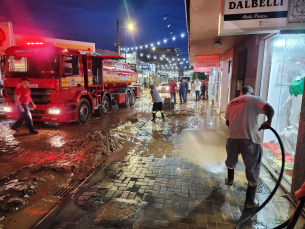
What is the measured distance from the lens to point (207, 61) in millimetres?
11891

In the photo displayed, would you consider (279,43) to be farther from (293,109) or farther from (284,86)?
(293,109)

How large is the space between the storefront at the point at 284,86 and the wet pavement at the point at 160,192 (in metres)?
0.92

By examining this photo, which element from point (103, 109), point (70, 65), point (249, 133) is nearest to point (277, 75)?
point (249, 133)

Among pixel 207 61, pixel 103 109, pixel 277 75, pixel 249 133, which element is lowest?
pixel 103 109

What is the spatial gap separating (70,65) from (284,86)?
7172mm

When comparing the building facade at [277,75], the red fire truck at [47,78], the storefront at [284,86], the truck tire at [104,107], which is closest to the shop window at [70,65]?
the red fire truck at [47,78]

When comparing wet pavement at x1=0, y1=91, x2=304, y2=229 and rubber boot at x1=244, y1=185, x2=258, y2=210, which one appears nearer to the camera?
wet pavement at x1=0, y1=91, x2=304, y2=229

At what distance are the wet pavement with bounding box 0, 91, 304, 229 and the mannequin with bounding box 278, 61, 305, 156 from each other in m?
0.97

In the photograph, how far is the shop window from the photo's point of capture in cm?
747

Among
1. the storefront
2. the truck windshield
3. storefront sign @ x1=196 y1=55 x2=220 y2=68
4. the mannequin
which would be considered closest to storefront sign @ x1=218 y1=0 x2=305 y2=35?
the storefront

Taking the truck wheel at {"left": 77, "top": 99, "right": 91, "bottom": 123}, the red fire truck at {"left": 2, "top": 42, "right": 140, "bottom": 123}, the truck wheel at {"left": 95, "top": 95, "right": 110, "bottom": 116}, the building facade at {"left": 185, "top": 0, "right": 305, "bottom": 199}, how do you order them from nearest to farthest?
the building facade at {"left": 185, "top": 0, "right": 305, "bottom": 199}
the red fire truck at {"left": 2, "top": 42, "right": 140, "bottom": 123}
the truck wheel at {"left": 77, "top": 99, "right": 91, "bottom": 123}
the truck wheel at {"left": 95, "top": 95, "right": 110, "bottom": 116}

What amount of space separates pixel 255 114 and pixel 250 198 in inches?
51.0

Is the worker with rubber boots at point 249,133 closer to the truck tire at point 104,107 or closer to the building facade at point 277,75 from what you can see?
the building facade at point 277,75

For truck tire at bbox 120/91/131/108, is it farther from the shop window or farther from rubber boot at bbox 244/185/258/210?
rubber boot at bbox 244/185/258/210
